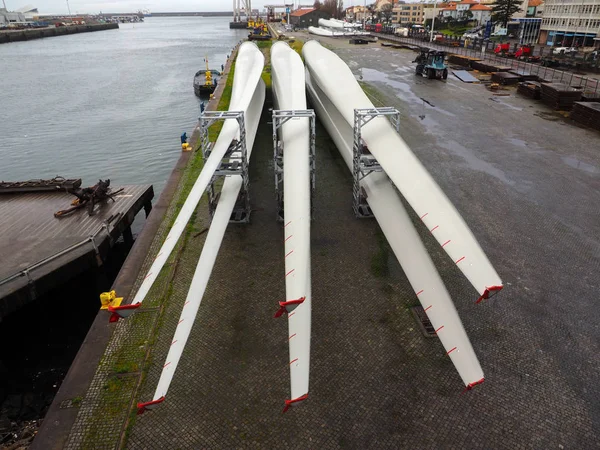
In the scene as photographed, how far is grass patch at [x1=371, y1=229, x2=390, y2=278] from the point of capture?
37.9 feet

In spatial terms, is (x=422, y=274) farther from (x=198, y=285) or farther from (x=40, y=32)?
(x=40, y=32)

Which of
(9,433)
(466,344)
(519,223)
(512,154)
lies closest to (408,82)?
(512,154)

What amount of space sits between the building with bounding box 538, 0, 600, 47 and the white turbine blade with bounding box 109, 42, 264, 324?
52015mm

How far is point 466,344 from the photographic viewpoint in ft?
24.6

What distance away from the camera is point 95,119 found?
36.7 metres

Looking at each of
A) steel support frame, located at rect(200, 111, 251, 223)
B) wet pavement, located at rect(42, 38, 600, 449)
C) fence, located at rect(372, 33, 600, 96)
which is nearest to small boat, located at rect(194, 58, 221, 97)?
wet pavement, located at rect(42, 38, 600, 449)

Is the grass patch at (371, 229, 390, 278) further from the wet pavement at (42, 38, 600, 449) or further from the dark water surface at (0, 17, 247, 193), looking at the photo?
the dark water surface at (0, 17, 247, 193)

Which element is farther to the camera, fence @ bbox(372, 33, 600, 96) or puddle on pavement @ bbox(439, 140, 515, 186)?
fence @ bbox(372, 33, 600, 96)

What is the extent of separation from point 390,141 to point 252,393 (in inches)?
307

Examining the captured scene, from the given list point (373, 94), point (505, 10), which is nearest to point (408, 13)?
point (505, 10)

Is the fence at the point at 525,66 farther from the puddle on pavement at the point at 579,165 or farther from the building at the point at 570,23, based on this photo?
the puddle on pavement at the point at 579,165

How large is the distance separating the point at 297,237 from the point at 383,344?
319 cm

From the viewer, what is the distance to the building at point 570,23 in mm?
53688

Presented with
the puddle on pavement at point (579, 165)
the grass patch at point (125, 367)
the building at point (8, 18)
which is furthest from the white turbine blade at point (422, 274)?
the building at point (8, 18)
